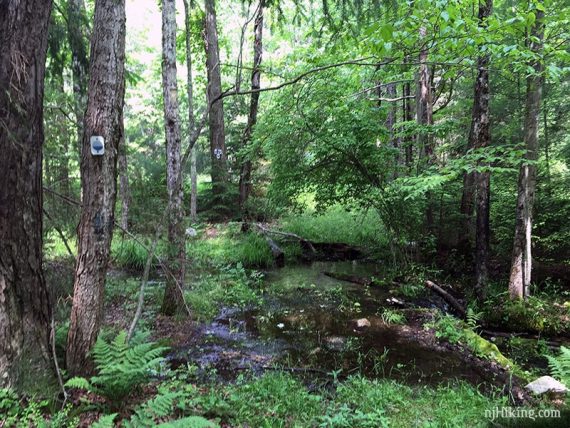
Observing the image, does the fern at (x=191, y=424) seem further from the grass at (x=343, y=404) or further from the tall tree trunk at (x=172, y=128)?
the tall tree trunk at (x=172, y=128)

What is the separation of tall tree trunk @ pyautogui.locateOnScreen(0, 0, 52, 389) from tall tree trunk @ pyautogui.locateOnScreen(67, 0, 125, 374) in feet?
1.04

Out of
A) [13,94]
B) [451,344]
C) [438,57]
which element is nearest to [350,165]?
[438,57]

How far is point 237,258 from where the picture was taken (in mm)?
10625

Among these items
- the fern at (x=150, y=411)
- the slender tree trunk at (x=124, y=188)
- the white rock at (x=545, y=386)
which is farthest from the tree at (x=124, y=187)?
the white rock at (x=545, y=386)

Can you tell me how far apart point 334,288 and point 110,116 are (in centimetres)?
653

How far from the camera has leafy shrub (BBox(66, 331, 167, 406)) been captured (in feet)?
10.6

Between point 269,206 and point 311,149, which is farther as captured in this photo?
point 269,206

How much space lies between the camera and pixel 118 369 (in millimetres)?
3205

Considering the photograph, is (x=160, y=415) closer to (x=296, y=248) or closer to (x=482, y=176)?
(x=482, y=176)

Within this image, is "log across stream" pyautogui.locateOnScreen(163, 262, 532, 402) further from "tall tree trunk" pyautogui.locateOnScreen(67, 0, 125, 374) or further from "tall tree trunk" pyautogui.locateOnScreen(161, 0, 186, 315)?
"tall tree trunk" pyautogui.locateOnScreen(67, 0, 125, 374)

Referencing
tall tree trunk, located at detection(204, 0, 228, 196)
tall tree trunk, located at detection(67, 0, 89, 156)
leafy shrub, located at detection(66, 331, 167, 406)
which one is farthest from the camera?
tall tree trunk, located at detection(204, 0, 228, 196)

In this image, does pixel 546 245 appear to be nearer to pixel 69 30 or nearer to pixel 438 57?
pixel 438 57

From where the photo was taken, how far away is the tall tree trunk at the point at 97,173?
11.3ft

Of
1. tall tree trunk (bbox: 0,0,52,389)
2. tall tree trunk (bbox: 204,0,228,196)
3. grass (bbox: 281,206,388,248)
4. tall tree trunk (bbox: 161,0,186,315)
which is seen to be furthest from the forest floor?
tall tree trunk (bbox: 204,0,228,196)
